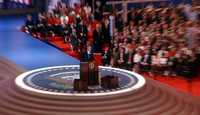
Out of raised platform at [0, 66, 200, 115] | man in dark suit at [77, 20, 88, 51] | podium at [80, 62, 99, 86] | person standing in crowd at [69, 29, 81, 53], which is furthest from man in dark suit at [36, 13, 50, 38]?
podium at [80, 62, 99, 86]

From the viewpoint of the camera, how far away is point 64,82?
466 cm

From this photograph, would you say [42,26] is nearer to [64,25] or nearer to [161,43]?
[64,25]

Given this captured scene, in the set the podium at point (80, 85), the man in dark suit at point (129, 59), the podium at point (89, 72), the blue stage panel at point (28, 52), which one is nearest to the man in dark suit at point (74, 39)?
the blue stage panel at point (28, 52)

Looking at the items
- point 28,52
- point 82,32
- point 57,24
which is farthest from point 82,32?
point 28,52

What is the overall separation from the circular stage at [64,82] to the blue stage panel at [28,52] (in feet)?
8.53

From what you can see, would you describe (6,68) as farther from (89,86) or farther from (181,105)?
(181,105)

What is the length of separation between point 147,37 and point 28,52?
5084mm

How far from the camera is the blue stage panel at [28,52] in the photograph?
329 inches

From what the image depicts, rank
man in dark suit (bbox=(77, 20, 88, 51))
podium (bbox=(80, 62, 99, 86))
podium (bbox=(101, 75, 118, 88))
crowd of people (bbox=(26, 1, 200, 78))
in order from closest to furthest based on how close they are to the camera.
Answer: podium (bbox=(101, 75, 118, 88))
podium (bbox=(80, 62, 99, 86))
crowd of people (bbox=(26, 1, 200, 78))
man in dark suit (bbox=(77, 20, 88, 51))

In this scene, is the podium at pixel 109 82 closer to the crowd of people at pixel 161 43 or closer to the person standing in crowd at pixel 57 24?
the crowd of people at pixel 161 43

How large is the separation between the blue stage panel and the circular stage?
2600 millimetres

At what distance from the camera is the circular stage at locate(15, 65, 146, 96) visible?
13.2 ft

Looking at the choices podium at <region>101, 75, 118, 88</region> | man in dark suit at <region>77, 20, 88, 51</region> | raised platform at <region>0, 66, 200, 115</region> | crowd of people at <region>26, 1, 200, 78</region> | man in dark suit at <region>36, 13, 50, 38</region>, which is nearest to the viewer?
raised platform at <region>0, 66, 200, 115</region>

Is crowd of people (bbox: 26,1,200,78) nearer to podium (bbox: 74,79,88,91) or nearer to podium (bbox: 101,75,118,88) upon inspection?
podium (bbox: 101,75,118,88)
